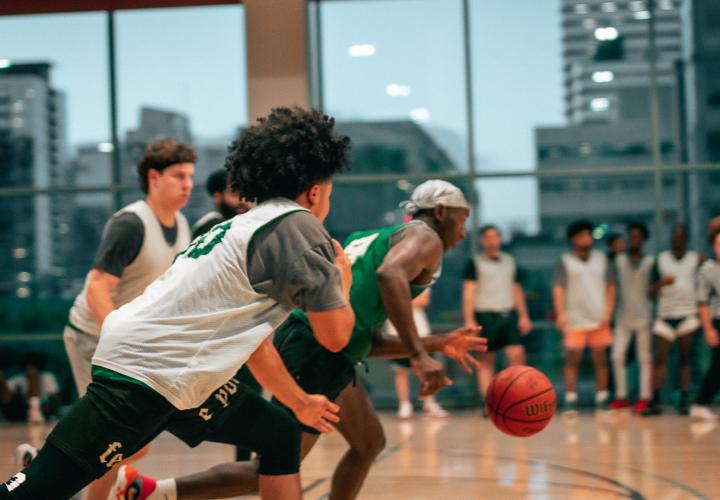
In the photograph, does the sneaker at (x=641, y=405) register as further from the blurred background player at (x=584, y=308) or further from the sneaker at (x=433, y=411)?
the sneaker at (x=433, y=411)

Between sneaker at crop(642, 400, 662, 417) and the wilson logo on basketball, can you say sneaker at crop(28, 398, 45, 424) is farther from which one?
the wilson logo on basketball

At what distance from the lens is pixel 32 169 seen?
10211 millimetres

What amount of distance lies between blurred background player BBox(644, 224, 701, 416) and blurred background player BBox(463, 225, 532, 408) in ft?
3.82

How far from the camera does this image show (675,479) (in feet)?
17.4

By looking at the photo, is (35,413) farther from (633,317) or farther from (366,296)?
(366,296)

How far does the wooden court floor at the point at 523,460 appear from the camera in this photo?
16.6 feet

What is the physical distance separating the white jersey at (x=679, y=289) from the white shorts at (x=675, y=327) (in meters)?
0.04

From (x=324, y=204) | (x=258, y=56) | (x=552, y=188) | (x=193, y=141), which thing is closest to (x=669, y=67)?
(x=552, y=188)

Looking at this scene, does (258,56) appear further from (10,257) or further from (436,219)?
(436,219)

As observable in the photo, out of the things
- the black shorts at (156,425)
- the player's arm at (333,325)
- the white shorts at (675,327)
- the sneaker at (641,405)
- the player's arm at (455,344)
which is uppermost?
the player's arm at (333,325)

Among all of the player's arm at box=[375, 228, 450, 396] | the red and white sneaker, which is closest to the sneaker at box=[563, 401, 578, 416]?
the player's arm at box=[375, 228, 450, 396]

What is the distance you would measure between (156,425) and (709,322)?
6.48 meters

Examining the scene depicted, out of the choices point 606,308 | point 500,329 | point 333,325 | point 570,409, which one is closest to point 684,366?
point 606,308

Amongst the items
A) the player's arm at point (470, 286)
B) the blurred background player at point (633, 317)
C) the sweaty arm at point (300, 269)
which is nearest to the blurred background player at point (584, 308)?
the blurred background player at point (633, 317)
